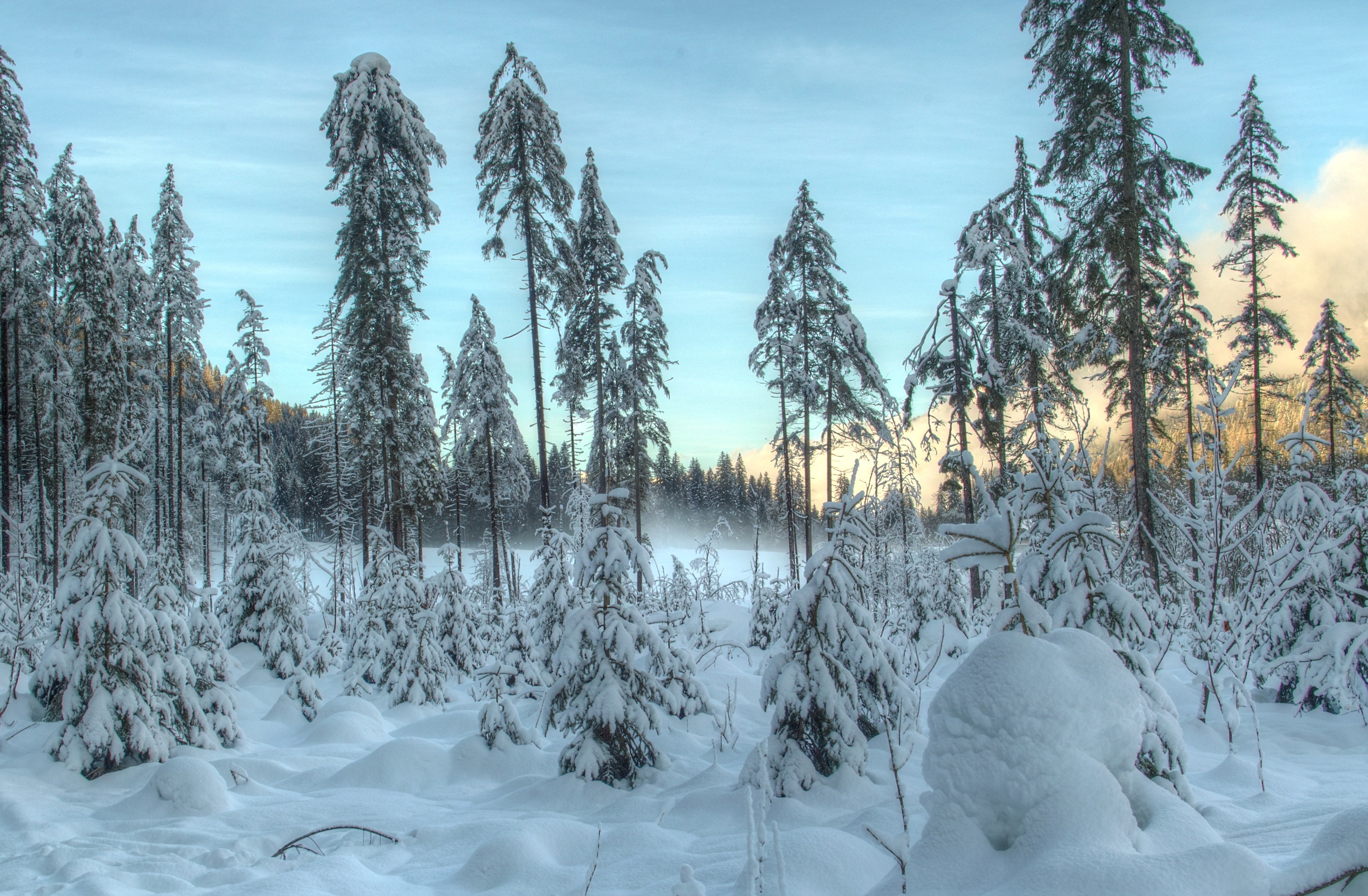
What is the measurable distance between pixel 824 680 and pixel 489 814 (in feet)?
10.2

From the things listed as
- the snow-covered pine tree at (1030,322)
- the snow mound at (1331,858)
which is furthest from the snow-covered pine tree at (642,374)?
the snow mound at (1331,858)

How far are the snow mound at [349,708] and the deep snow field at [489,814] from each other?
49 centimetres

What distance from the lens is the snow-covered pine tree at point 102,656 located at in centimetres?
689

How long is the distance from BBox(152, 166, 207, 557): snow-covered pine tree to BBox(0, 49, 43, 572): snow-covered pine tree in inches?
167

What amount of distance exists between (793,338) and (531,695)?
53.9 feet

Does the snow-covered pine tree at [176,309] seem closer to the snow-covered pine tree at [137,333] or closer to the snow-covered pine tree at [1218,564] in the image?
the snow-covered pine tree at [137,333]

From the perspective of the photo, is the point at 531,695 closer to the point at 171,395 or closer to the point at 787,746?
the point at 787,746

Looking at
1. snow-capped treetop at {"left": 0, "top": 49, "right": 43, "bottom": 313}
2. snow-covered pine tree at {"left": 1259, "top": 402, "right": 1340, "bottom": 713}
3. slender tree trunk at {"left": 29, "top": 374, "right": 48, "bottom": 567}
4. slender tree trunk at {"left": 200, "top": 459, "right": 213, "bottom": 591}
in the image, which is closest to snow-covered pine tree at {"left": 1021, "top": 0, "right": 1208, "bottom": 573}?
snow-covered pine tree at {"left": 1259, "top": 402, "right": 1340, "bottom": 713}

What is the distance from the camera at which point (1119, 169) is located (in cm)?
1248

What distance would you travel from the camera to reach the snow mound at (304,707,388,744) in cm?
870

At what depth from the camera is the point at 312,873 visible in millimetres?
4539

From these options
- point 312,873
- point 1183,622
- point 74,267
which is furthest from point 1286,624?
point 74,267

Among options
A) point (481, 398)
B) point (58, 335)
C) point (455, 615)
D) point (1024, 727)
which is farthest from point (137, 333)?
point (1024, 727)

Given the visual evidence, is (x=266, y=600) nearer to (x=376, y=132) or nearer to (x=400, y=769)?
(x=400, y=769)
